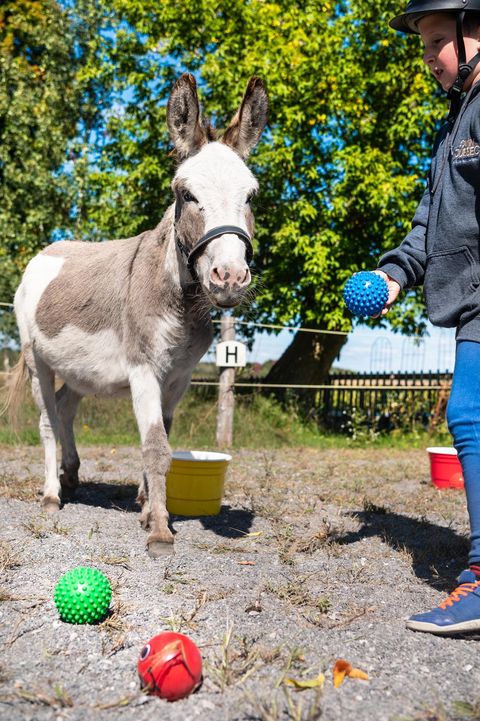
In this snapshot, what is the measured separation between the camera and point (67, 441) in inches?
194

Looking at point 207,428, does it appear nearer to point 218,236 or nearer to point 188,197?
point 188,197

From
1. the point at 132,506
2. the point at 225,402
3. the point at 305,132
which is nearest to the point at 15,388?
the point at 132,506

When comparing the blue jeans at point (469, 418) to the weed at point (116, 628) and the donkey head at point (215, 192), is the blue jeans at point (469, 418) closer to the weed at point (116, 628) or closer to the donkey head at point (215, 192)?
the donkey head at point (215, 192)

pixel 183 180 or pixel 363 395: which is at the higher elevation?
pixel 183 180

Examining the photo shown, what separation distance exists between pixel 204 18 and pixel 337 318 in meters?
5.87

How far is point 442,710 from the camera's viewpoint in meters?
1.78

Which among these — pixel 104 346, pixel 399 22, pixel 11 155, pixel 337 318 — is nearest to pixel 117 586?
pixel 104 346

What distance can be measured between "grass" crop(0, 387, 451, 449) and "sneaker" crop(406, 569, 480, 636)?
6147 mm

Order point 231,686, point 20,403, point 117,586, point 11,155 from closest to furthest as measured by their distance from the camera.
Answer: point 231,686
point 117,586
point 20,403
point 11,155

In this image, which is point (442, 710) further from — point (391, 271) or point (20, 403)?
point (20, 403)

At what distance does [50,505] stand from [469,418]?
9.41ft

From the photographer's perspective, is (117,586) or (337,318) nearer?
(117,586)

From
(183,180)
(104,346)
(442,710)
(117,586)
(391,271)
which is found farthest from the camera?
(104,346)

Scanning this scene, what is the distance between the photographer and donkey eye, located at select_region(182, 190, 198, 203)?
327cm
